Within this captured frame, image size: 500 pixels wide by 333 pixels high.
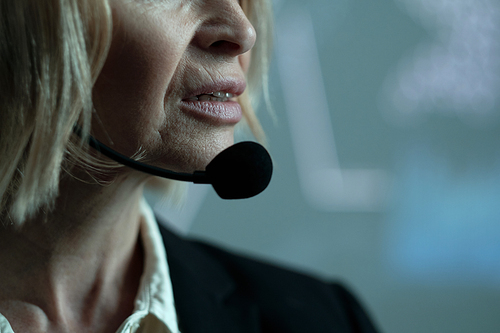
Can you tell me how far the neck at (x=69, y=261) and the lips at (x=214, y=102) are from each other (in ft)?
0.43

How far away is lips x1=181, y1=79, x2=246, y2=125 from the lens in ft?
1.50

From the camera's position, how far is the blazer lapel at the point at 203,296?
2.01 ft

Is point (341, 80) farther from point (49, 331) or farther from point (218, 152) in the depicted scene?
point (49, 331)

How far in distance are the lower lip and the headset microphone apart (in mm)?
44

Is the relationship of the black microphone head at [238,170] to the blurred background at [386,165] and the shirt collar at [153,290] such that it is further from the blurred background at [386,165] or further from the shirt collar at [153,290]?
the blurred background at [386,165]

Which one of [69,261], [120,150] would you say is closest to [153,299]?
[69,261]

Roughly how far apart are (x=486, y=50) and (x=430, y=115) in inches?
9.0

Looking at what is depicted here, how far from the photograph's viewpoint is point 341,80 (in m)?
1.10

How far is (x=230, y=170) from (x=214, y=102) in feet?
0.28

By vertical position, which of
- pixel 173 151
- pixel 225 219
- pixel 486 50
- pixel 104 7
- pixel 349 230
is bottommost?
pixel 225 219

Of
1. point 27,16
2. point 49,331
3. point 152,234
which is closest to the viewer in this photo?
point 27,16

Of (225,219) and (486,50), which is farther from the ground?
(486,50)

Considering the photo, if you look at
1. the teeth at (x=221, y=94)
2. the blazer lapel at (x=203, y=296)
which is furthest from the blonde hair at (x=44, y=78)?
the blazer lapel at (x=203, y=296)

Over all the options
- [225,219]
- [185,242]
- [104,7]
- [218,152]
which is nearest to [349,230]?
[225,219]
